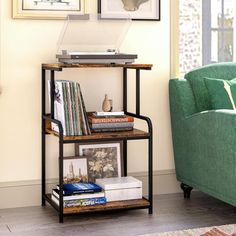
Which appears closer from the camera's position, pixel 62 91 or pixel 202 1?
pixel 62 91

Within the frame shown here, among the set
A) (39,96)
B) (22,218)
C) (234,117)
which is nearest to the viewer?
(234,117)

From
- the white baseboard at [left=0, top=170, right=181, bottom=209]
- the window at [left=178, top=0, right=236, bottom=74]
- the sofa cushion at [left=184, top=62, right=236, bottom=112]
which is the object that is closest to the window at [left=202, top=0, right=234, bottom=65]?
the window at [left=178, top=0, right=236, bottom=74]

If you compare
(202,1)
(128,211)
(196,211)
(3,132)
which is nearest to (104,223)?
→ (128,211)

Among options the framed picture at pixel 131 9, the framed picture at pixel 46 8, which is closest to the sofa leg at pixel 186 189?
the framed picture at pixel 131 9

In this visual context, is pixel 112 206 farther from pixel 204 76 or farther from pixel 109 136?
pixel 204 76

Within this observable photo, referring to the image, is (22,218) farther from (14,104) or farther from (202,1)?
(202,1)

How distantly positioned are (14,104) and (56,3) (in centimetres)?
67

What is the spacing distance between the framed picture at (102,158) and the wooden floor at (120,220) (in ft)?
1.04

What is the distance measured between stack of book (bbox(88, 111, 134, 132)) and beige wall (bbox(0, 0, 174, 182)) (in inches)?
12.6

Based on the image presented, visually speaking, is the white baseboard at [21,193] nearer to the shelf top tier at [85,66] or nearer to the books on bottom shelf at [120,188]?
the books on bottom shelf at [120,188]

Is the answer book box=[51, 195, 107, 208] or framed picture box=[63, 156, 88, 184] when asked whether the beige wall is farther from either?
book box=[51, 195, 107, 208]

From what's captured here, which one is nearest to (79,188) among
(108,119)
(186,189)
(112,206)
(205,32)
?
(112,206)

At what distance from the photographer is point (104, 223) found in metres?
3.48

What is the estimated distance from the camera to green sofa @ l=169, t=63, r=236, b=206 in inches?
136
